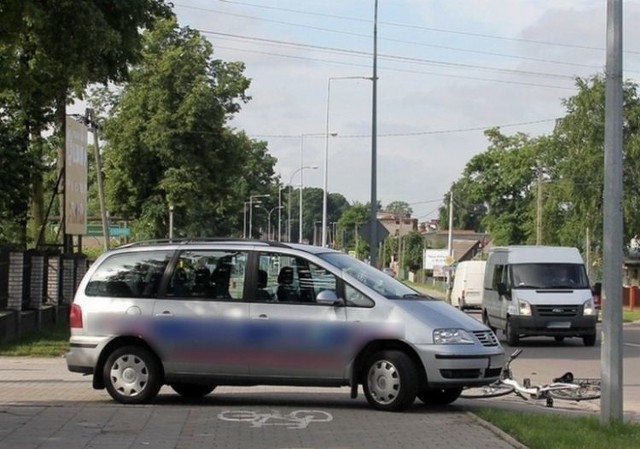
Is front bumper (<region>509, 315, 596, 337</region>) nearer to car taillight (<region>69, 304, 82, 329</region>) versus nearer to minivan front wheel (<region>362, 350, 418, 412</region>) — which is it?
minivan front wheel (<region>362, 350, 418, 412</region>)

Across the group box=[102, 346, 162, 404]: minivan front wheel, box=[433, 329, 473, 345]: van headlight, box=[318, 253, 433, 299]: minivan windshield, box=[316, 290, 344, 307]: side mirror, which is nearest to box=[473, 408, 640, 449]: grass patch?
box=[433, 329, 473, 345]: van headlight

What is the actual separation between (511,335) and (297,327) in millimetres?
15182

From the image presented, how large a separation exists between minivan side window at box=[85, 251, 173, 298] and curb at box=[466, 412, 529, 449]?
3.82m

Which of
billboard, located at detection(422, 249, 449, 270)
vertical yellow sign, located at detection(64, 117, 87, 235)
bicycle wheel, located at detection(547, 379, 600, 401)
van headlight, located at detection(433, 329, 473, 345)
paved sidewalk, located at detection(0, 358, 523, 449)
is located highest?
vertical yellow sign, located at detection(64, 117, 87, 235)

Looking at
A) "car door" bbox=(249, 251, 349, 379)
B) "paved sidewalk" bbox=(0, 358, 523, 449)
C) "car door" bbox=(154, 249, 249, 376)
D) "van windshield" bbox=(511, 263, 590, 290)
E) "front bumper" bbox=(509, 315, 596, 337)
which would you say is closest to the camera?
"paved sidewalk" bbox=(0, 358, 523, 449)

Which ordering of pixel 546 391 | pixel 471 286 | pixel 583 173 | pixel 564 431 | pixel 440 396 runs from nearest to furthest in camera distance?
pixel 564 431 < pixel 440 396 < pixel 546 391 < pixel 471 286 < pixel 583 173

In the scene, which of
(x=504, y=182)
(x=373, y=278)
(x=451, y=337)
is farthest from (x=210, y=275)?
(x=504, y=182)

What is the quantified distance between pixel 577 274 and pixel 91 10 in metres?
14.5

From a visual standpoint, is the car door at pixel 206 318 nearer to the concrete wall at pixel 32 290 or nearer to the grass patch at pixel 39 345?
the grass patch at pixel 39 345

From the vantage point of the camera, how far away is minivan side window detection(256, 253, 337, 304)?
1235 centimetres

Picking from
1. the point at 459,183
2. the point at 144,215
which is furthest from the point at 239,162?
the point at 459,183

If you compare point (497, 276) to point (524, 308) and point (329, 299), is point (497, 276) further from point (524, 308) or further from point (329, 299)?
point (329, 299)

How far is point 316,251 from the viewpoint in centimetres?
1273

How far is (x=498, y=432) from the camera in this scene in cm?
1045
